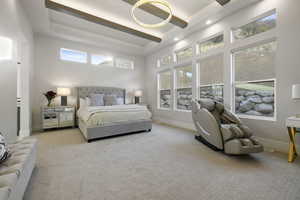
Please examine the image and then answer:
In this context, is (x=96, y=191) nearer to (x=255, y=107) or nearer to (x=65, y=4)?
(x=255, y=107)

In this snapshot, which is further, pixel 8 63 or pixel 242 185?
pixel 8 63

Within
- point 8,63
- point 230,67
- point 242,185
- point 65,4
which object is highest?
point 65,4

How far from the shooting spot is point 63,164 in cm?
207

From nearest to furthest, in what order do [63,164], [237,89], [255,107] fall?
1. [63,164]
2. [255,107]
3. [237,89]

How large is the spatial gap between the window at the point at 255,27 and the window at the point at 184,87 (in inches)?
60.9

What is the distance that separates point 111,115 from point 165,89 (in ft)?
9.86

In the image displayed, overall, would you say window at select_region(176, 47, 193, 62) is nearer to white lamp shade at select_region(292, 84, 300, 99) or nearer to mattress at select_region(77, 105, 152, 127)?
mattress at select_region(77, 105, 152, 127)

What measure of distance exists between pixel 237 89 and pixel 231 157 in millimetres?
1880

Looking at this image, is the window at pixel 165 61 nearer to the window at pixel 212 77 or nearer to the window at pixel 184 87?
the window at pixel 184 87

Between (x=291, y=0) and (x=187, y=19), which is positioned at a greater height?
(x=187, y=19)

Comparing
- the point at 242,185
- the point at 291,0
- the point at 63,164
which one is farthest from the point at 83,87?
the point at 291,0

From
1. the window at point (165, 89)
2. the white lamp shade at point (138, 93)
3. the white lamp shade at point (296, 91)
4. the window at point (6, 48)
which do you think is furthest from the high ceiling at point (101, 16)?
the white lamp shade at point (138, 93)

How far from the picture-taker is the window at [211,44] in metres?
3.70

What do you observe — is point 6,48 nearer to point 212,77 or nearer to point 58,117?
point 58,117
